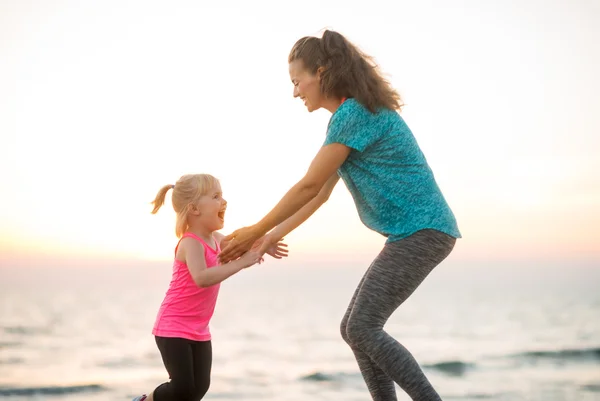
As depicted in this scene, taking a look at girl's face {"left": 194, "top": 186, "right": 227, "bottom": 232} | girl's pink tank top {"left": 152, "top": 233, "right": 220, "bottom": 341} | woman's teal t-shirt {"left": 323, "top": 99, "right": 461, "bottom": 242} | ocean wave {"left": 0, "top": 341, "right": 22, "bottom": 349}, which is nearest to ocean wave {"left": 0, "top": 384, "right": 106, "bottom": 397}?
girl's pink tank top {"left": 152, "top": 233, "right": 220, "bottom": 341}

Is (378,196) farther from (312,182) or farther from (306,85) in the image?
(306,85)

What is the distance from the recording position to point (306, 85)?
3.47m

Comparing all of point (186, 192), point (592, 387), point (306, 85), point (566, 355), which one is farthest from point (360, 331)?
point (566, 355)

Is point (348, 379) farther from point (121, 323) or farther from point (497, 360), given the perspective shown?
point (121, 323)

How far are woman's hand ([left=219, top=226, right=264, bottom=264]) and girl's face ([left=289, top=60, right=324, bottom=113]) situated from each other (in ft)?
2.24

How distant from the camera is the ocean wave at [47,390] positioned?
1020 cm

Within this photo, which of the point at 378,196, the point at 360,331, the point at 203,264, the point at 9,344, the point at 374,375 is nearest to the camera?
the point at 360,331

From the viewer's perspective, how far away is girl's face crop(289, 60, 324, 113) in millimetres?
3459

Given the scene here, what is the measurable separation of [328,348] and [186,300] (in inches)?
599

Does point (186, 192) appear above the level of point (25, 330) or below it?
below

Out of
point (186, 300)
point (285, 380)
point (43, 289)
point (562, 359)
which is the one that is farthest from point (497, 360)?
point (43, 289)

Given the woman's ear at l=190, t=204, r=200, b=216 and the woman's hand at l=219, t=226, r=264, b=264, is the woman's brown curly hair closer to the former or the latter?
the woman's hand at l=219, t=226, r=264, b=264

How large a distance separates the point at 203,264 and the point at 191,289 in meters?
0.22

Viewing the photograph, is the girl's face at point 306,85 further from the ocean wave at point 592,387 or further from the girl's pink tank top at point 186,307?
the ocean wave at point 592,387
